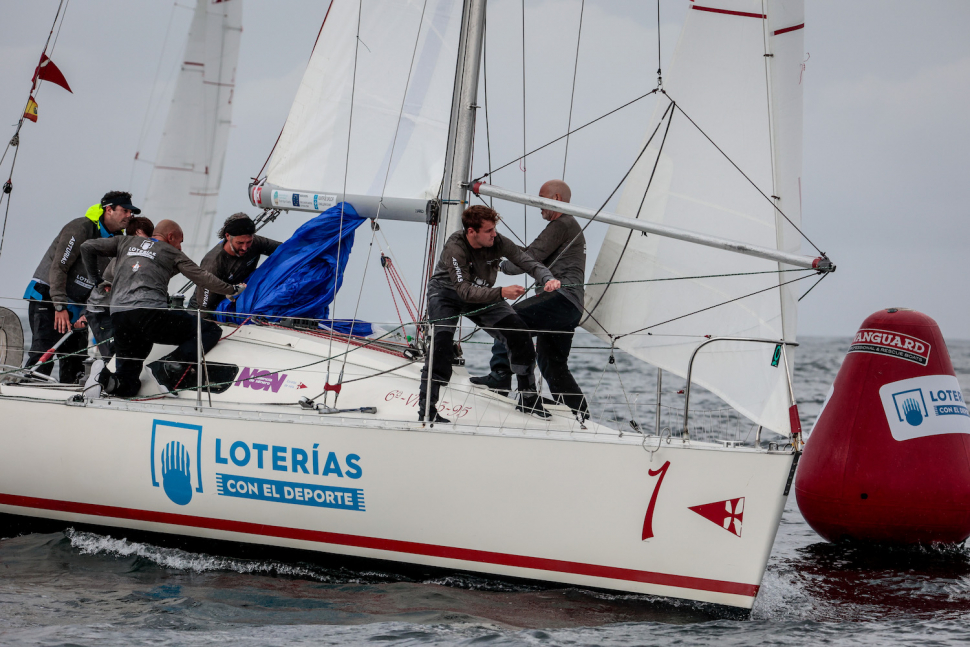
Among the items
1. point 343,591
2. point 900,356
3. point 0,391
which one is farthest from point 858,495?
point 0,391

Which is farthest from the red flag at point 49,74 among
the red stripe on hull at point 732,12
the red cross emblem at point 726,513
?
the red cross emblem at point 726,513

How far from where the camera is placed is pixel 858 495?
6.12 meters

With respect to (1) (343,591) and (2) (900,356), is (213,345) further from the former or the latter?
(2) (900,356)

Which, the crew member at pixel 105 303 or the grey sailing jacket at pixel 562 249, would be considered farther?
the crew member at pixel 105 303

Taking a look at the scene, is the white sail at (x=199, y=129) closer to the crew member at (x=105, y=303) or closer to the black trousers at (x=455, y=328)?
the crew member at (x=105, y=303)

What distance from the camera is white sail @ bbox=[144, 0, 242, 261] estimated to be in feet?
32.6

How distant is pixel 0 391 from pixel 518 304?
3438 mm

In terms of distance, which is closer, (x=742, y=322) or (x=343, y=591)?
(x=343, y=591)

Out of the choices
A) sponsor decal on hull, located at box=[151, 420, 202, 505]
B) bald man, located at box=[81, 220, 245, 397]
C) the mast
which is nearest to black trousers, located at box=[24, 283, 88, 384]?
bald man, located at box=[81, 220, 245, 397]

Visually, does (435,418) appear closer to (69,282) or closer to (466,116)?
(466,116)

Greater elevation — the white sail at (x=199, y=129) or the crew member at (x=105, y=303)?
the white sail at (x=199, y=129)

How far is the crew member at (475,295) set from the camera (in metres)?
5.16

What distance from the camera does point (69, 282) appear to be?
22.0 feet

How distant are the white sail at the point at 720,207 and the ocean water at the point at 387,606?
65 cm
